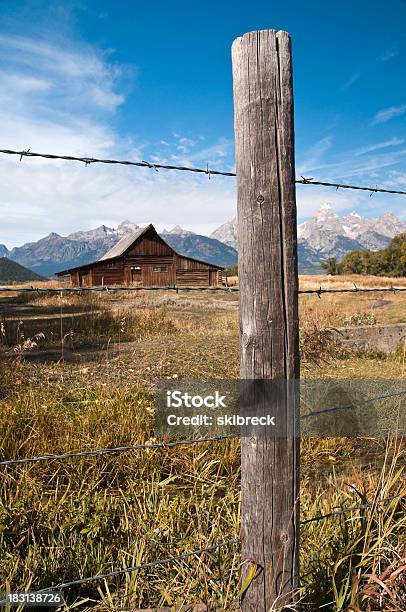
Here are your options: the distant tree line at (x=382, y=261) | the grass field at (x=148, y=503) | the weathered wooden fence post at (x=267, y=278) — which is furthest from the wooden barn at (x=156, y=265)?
the distant tree line at (x=382, y=261)

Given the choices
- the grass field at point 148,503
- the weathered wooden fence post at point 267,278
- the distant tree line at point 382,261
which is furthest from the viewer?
the distant tree line at point 382,261

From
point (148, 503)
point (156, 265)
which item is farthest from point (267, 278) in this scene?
point (156, 265)

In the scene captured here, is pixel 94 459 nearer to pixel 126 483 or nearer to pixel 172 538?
pixel 126 483

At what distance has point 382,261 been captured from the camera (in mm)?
74438

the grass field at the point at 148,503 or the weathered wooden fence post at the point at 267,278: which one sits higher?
the weathered wooden fence post at the point at 267,278

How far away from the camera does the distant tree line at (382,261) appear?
68781 millimetres

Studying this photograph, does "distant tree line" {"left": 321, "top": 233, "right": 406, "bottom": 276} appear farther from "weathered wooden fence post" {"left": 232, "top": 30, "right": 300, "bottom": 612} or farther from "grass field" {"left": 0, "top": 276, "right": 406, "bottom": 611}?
"weathered wooden fence post" {"left": 232, "top": 30, "right": 300, "bottom": 612}

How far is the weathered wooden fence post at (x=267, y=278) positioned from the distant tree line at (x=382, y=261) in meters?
67.8

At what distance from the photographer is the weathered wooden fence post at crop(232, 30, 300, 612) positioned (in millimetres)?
1384

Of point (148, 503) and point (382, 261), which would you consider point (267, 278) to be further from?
point (382, 261)

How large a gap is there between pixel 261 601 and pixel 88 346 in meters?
6.59

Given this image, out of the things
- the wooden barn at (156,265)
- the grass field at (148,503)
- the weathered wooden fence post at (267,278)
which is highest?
the wooden barn at (156,265)

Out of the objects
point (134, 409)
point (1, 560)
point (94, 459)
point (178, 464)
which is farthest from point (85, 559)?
point (134, 409)

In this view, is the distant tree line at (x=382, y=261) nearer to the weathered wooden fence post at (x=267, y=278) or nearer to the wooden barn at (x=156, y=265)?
the wooden barn at (x=156, y=265)
